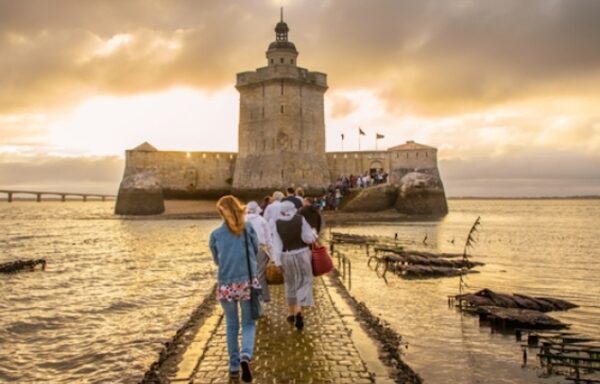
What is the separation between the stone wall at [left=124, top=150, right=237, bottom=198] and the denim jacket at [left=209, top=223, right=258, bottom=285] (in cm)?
4743

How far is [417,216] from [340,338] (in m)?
37.2

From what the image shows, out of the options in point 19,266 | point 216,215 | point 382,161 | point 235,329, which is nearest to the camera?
point 235,329

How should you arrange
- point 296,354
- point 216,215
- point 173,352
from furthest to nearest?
1. point 216,215
2. point 173,352
3. point 296,354

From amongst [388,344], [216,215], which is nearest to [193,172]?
[216,215]

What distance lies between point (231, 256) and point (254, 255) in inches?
10.0

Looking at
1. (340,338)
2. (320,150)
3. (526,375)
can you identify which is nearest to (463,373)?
(526,375)

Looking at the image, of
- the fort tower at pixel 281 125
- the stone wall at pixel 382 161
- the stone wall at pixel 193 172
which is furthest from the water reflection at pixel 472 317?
the stone wall at pixel 193 172

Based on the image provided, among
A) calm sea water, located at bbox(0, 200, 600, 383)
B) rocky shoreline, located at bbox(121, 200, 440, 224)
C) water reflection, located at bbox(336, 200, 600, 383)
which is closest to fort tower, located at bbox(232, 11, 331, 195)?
rocky shoreline, located at bbox(121, 200, 440, 224)

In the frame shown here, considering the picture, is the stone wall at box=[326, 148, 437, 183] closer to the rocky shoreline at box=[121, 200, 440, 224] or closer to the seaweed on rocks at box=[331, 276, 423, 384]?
the rocky shoreline at box=[121, 200, 440, 224]

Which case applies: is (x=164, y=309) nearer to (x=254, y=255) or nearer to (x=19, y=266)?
(x=254, y=255)

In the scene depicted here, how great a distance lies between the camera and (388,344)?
704 cm

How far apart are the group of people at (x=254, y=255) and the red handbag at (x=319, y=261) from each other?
0.44 ft

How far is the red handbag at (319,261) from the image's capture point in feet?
26.1

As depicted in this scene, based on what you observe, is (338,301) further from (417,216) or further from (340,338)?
(417,216)
